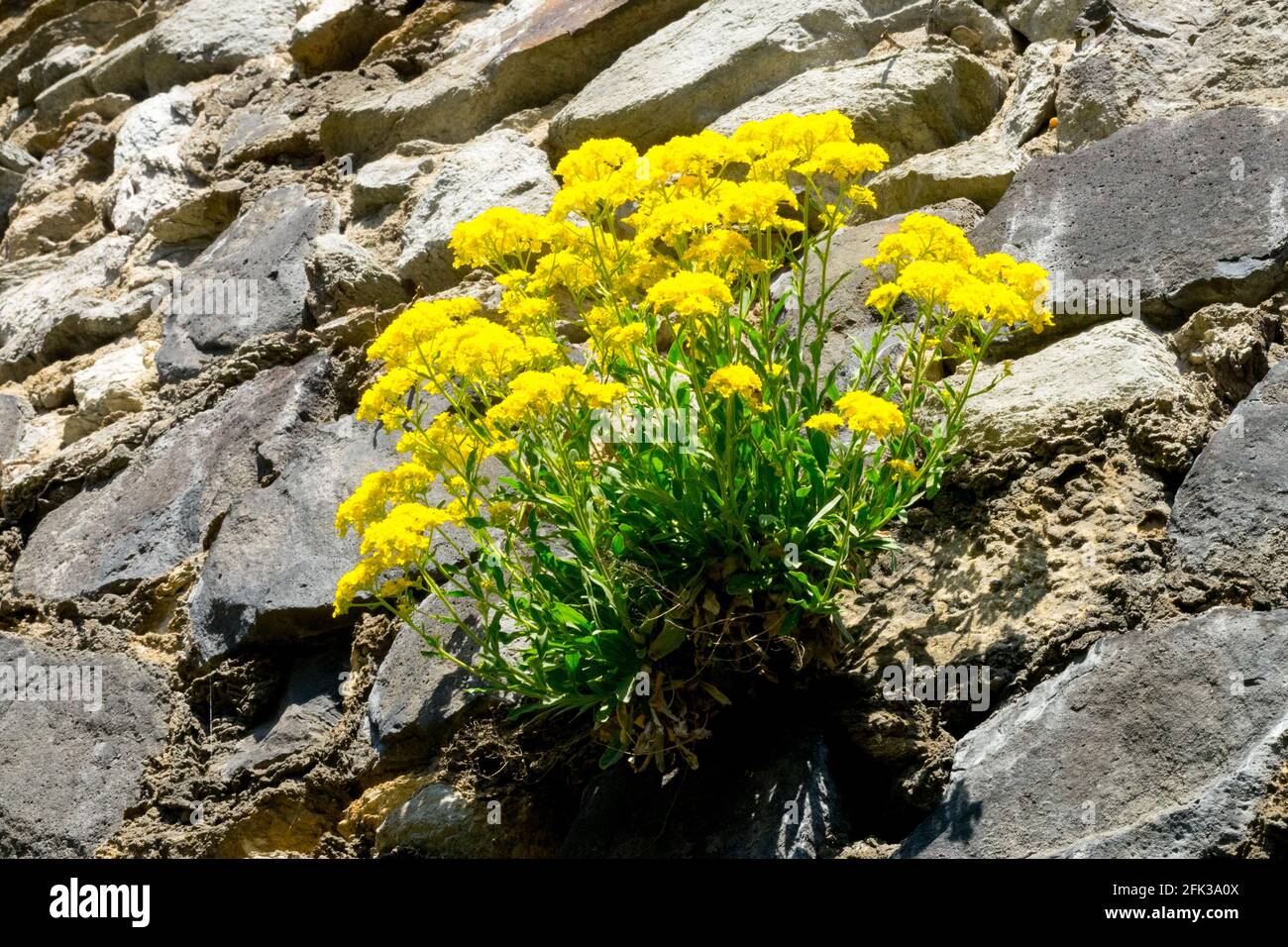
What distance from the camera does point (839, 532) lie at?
10.8 feet

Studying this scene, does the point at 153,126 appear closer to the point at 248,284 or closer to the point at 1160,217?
the point at 248,284

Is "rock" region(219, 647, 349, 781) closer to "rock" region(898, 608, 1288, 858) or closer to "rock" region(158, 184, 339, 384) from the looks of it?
"rock" region(158, 184, 339, 384)

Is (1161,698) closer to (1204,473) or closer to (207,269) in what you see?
(1204,473)

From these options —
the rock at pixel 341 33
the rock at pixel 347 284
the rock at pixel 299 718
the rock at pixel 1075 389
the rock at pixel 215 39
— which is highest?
the rock at pixel 1075 389

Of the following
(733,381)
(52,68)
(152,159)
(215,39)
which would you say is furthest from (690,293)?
(52,68)

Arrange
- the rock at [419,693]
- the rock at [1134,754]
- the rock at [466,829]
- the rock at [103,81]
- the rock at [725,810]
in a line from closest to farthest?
the rock at [1134,754]
the rock at [725,810]
the rock at [466,829]
the rock at [419,693]
the rock at [103,81]

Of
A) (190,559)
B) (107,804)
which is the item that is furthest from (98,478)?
(107,804)

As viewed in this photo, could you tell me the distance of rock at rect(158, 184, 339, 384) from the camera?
5348mm

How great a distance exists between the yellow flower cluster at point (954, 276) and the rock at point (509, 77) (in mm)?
2608

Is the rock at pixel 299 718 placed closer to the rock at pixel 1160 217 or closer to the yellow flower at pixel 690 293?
the yellow flower at pixel 690 293

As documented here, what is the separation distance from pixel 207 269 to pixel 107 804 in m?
2.54

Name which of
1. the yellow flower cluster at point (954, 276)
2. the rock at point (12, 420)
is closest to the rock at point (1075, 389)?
the yellow flower cluster at point (954, 276)

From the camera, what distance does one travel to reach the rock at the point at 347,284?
16.9ft

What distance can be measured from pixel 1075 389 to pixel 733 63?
6.85ft
